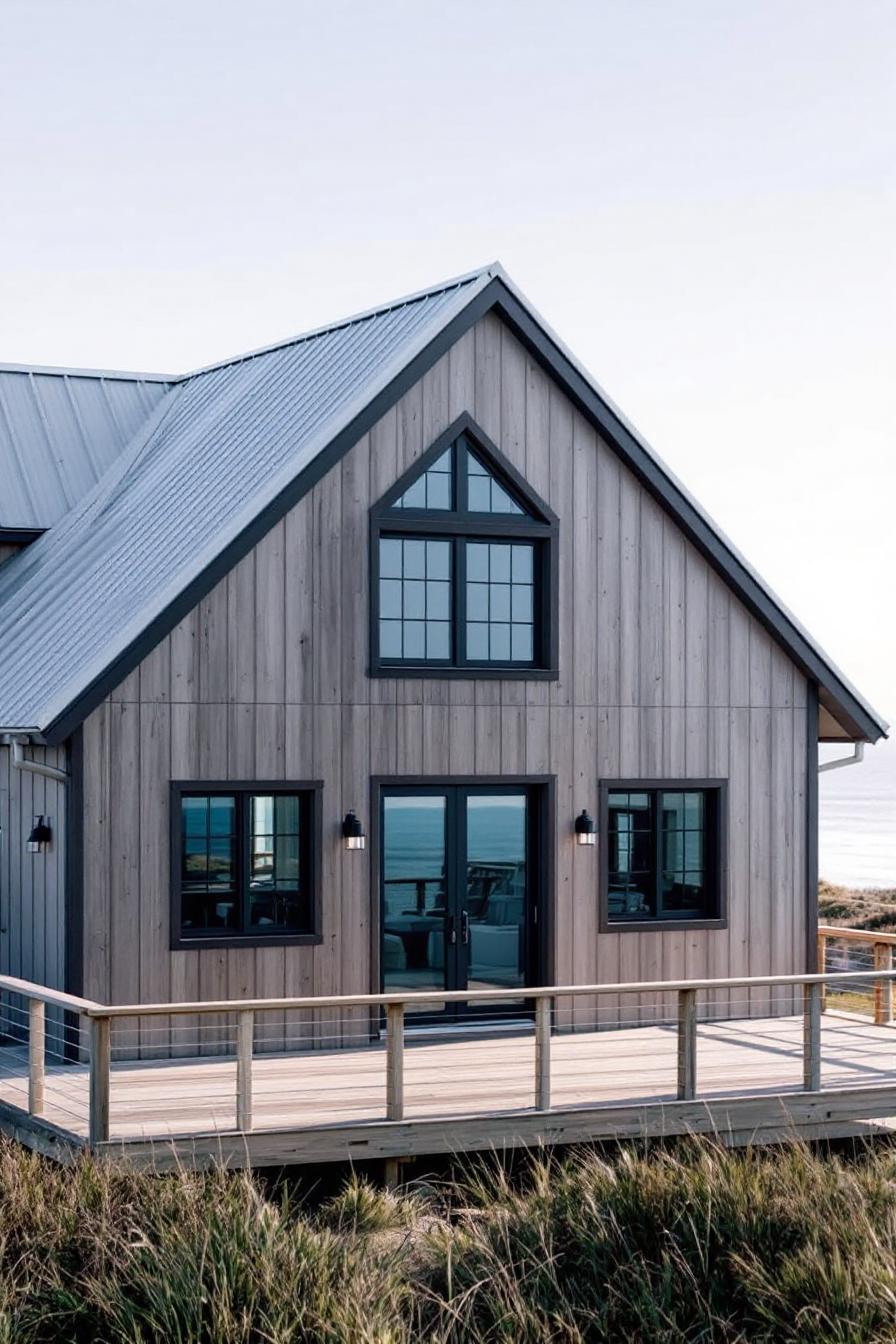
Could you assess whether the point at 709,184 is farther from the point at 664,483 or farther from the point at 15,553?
the point at 15,553

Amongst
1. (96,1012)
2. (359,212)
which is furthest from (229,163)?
(96,1012)

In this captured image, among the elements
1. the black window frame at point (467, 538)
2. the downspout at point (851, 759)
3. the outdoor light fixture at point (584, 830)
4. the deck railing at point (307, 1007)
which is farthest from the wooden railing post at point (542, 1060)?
the downspout at point (851, 759)

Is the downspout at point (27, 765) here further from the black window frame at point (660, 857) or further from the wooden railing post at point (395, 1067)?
the black window frame at point (660, 857)

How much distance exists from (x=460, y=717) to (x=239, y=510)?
2458mm

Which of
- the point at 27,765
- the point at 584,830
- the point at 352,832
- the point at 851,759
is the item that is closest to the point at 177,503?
→ the point at 27,765

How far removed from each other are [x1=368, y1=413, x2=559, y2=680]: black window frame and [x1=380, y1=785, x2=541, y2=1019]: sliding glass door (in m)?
0.97

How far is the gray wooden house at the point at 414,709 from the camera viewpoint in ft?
49.1

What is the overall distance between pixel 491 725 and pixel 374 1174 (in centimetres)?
450

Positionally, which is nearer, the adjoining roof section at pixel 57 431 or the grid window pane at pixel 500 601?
the grid window pane at pixel 500 601

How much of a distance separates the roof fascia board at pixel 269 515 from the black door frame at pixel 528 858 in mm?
2108

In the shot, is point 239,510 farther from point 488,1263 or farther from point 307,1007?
point 488,1263

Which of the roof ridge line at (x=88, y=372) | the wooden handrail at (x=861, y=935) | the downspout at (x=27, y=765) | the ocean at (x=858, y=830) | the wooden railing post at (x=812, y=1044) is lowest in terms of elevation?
the ocean at (x=858, y=830)

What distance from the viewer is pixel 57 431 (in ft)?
67.5

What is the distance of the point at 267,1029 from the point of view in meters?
15.3
